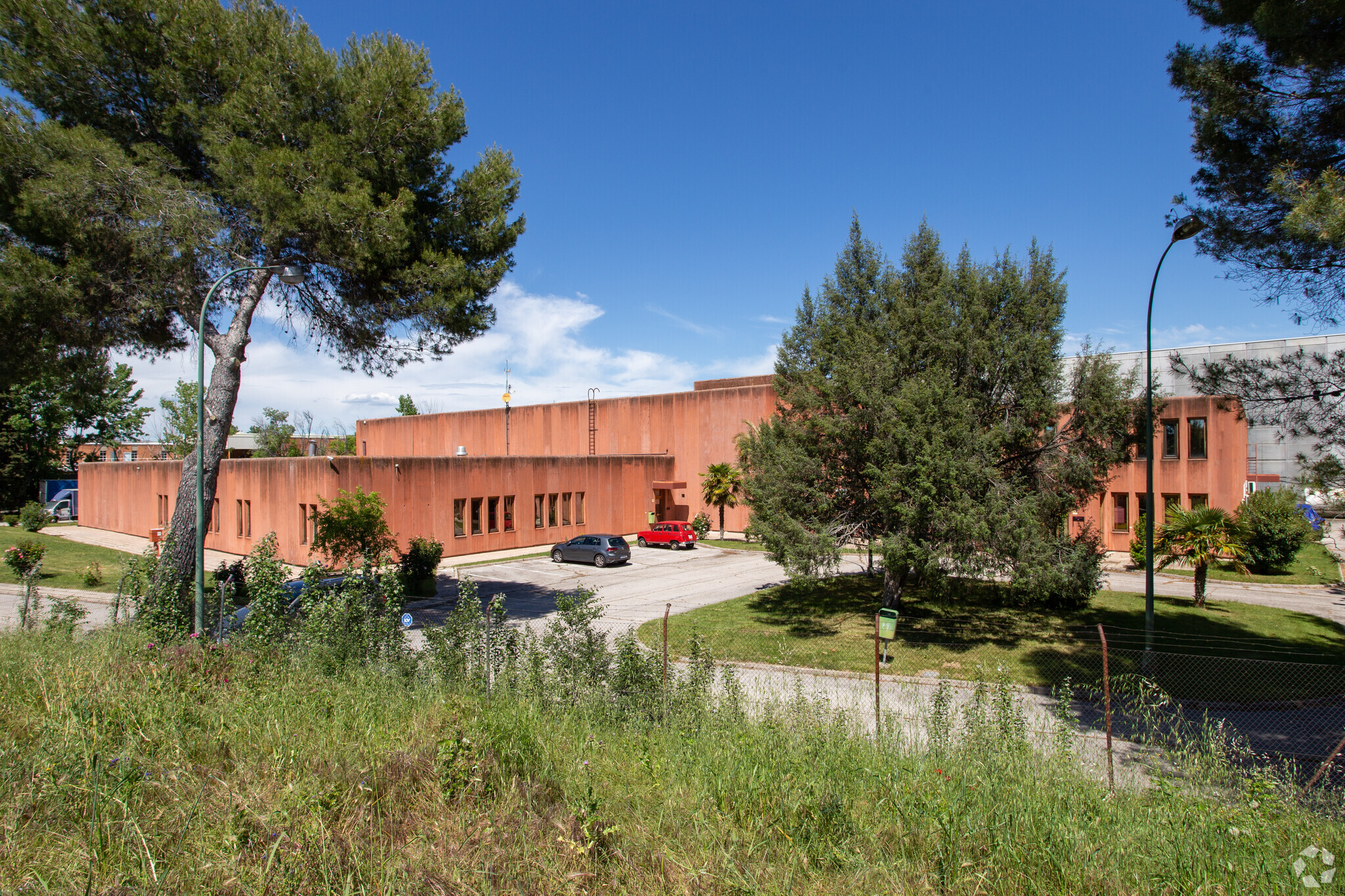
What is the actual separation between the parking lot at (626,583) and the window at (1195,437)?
19167 millimetres

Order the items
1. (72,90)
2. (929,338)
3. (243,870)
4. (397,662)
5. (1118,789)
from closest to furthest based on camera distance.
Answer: (243,870)
(1118,789)
(397,662)
(72,90)
(929,338)

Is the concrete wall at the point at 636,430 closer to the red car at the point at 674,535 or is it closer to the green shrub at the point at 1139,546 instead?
the red car at the point at 674,535

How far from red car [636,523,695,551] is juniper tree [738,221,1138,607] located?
16.3m

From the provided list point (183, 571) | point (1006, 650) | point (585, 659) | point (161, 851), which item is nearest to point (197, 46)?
point (183, 571)

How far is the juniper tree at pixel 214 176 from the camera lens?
39.5ft

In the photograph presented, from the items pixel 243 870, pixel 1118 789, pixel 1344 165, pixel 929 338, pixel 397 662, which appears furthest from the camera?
pixel 929 338

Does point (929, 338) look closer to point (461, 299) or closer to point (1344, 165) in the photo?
point (1344, 165)

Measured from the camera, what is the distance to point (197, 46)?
12.9 m

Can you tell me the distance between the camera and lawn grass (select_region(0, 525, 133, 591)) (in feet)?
71.9

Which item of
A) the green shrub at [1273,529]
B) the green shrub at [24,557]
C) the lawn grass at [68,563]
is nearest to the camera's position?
the green shrub at [24,557]

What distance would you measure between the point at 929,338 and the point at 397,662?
45.4ft

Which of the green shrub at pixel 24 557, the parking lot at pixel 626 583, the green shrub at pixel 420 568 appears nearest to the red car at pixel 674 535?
the parking lot at pixel 626 583

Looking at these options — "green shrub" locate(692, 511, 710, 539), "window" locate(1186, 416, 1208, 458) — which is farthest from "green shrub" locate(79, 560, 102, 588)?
"window" locate(1186, 416, 1208, 458)

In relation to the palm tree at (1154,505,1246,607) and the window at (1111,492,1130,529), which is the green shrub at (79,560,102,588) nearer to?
the palm tree at (1154,505,1246,607)
